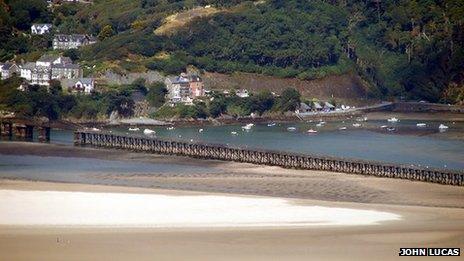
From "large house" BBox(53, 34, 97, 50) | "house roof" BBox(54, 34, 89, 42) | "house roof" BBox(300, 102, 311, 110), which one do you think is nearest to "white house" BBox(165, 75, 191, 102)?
"house roof" BBox(300, 102, 311, 110)

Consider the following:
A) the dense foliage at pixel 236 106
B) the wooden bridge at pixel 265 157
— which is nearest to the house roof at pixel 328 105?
the dense foliage at pixel 236 106

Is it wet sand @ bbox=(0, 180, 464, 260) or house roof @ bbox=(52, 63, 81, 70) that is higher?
house roof @ bbox=(52, 63, 81, 70)

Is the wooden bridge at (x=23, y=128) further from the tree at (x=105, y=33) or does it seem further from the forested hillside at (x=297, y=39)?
the tree at (x=105, y=33)

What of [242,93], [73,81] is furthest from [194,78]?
[73,81]

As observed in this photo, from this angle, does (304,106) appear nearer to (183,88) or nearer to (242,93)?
(242,93)

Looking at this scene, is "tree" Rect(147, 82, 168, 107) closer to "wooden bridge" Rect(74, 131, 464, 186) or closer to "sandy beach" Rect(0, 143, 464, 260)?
"wooden bridge" Rect(74, 131, 464, 186)

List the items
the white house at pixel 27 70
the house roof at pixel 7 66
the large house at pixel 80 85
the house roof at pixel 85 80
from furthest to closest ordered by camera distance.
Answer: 1. the house roof at pixel 7 66
2. the white house at pixel 27 70
3. the house roof at pixel 85 80
4. the large house at pixel 80 85
